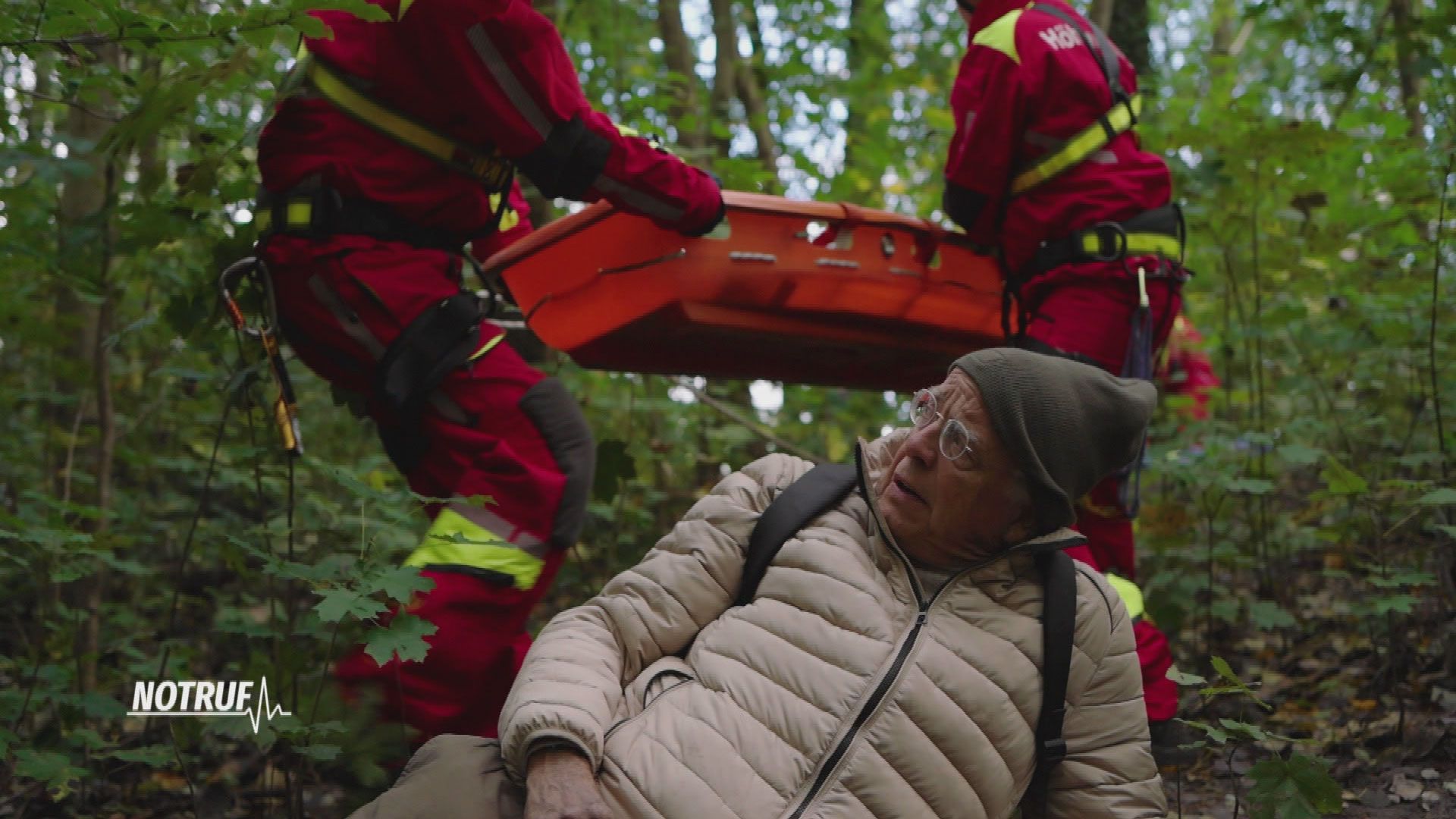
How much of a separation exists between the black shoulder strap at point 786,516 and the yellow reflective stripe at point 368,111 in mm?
1511

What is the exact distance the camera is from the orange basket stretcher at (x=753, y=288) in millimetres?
3650

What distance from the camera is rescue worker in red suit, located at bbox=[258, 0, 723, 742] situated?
2967 mm

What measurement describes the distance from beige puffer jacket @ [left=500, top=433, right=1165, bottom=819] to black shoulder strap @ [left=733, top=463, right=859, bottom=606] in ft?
0.07

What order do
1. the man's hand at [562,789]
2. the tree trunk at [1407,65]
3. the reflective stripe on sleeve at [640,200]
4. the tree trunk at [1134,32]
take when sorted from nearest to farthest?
the man's hand at [562,789] → the reflective stripe on sleeve at [640,200] → the tree trunk at [1407,65] → the tree trunk at [1134,32]

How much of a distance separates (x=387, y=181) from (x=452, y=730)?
1.42 meters

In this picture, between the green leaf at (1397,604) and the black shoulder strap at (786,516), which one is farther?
the green leaf at (1397,604)

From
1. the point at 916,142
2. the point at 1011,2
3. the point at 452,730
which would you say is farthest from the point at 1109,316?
the point at 916,142

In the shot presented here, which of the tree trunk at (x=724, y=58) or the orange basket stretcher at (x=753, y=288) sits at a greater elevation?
the tree trunk at (x=724, y=58)

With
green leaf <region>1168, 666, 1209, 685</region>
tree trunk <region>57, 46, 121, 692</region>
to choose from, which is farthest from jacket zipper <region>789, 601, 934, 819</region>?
tree trunk <region>57, 46, 121, 692</region>

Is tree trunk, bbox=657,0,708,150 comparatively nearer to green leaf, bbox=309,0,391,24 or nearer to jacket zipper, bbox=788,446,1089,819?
green leaf, bbox=309,0,391,24

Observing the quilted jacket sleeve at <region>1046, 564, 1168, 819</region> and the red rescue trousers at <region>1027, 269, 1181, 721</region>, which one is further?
the red rescue trousers at <region>1027, 269, 1181, 721</region>

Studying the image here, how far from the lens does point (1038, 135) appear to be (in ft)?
12.3

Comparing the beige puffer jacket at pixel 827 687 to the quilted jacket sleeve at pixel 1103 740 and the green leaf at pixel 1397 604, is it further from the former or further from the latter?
the green leaf at pixel 1397 604

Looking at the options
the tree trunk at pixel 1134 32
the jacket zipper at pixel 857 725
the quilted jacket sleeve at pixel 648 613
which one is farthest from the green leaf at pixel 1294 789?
the tree trunk at pixel 1134 32
